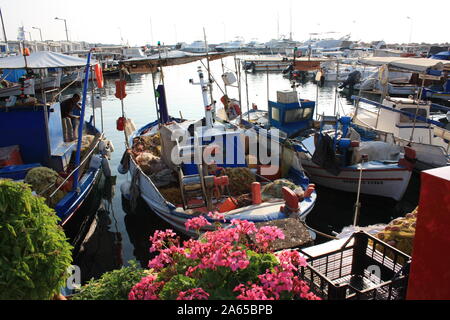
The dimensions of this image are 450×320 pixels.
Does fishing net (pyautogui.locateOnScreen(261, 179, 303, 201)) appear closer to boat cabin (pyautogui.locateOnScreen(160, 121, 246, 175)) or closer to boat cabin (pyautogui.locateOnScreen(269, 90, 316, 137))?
boat cabin (pyautogui.locateOnScreen(160, 121, 246, 175))

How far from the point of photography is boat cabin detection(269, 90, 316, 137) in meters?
17.2

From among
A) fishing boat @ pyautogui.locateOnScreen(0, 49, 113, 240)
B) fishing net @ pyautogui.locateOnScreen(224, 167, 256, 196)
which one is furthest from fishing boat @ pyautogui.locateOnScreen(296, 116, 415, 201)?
fishing boat @ pyautogui.locateOnScreen(0, 49, 113, 240)

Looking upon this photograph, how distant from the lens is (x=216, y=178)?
10070mm

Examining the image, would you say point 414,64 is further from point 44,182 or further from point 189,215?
point 44,182

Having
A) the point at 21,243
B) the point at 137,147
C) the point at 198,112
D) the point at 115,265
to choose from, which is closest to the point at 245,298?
the point at 21,243

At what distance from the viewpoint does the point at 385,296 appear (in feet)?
12.8

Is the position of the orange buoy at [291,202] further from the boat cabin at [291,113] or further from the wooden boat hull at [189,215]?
the boat cabin at [291,113]

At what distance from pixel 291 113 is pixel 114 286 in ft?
47.9

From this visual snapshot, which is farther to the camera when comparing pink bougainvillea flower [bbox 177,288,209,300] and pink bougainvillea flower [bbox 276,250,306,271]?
pink bougainvillea flower [bbox 276,250,306,271]

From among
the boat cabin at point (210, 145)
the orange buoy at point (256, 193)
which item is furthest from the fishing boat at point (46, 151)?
the orange buoy at point (256, 193)

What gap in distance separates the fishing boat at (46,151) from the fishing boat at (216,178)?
6.54ft

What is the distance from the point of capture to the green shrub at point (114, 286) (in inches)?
158

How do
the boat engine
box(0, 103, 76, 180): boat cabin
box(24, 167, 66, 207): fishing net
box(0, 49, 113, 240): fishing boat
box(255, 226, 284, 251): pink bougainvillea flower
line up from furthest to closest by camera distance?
the boat engine < box(0, 103, 76, 180): boat cabin < box(0, 49, 113, 240): fishing boat < box(24, 167, 66, 207): fishing net < box(255, 226, 284, 251): pink bougainvillea flower

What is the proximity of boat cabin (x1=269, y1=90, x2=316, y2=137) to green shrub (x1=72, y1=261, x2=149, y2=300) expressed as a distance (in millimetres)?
14063
